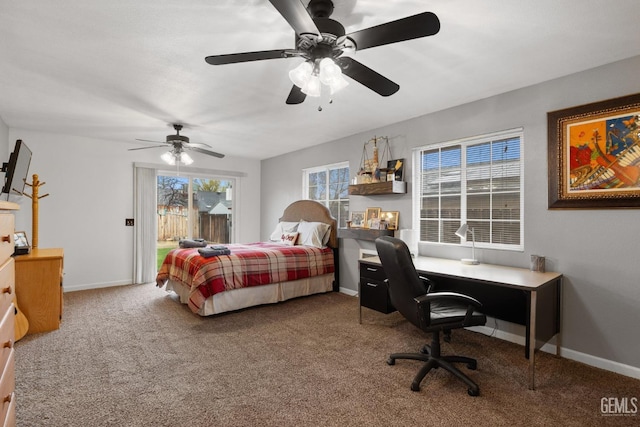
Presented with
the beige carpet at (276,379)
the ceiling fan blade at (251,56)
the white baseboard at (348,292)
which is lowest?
the beige carpet at (276,379)

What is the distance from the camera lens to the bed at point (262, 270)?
11.7 ft

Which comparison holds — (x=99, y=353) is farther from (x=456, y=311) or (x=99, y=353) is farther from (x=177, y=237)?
(x=177, y=237)

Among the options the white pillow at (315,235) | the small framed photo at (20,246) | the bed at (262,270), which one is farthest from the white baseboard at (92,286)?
the white pillow at (315,235)

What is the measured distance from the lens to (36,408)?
1913 mm

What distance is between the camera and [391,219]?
13.4 ft

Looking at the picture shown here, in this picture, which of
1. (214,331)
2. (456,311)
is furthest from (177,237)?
(456,311)

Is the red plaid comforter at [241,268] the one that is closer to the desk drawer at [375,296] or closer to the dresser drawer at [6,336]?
the desk drawer at [375,296]

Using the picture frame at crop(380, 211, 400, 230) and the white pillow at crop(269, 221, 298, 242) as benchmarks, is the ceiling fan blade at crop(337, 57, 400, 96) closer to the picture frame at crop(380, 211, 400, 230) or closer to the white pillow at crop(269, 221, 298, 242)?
the picture frame at crop(380, 211, 400, 230)

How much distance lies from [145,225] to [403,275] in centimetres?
473

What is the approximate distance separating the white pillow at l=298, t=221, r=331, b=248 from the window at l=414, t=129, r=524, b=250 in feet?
4.93

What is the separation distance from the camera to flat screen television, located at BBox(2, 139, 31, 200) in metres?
3.01

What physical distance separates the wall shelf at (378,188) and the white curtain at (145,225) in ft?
11.4

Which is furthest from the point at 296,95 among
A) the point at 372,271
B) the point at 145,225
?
the point at 145,225

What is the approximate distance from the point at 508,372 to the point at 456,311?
68 cm
